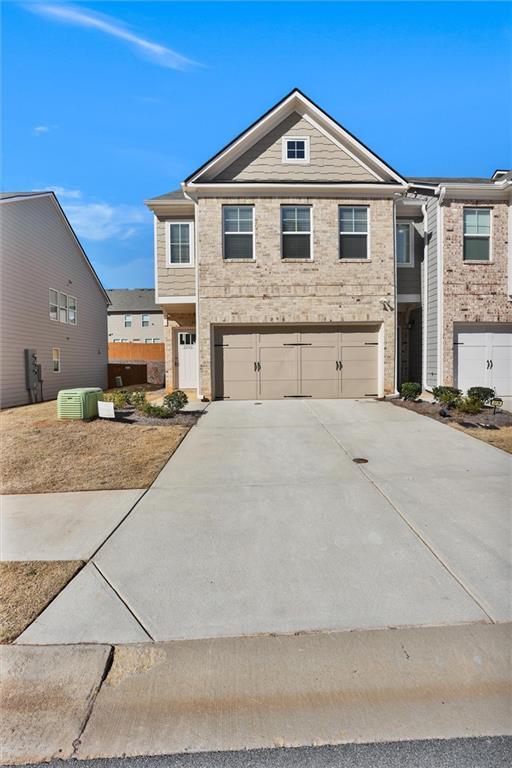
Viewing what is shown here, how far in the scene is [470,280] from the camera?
40.3 ft

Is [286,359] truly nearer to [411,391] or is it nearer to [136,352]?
[411,391]

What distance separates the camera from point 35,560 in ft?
11.6

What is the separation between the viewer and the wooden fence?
31.5 metres

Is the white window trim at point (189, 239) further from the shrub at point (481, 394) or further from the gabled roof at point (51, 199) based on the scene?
the shrub at point (481, 394)

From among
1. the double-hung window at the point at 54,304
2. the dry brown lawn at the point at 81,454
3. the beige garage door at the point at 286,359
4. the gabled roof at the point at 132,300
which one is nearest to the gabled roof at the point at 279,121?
the beige garage door at the point at 286,359

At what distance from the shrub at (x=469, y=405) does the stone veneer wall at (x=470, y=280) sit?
2.89 metres

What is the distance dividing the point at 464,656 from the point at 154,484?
400cm

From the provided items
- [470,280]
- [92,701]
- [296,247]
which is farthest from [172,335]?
[92,701]

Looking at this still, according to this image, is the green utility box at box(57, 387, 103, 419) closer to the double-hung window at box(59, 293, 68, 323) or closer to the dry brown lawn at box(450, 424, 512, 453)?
the dry brown lawn at box(450, 424, 512, 453)

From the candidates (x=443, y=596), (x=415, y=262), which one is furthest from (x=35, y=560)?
(x=415, y=262)

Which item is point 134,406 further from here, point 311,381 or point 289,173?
point 289,173

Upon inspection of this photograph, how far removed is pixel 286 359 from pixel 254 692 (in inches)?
404

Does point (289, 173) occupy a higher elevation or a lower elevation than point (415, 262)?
higher

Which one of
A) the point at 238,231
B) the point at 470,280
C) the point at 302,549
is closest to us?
the point at 302,549
